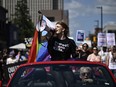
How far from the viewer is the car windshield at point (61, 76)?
22.6 ft

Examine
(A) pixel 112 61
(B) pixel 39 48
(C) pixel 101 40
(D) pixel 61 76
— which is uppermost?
(B) pixel 39 48

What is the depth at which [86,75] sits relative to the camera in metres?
7.00

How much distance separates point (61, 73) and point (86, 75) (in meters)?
0.40

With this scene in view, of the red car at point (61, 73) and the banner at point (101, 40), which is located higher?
the red car at point (61, 73)

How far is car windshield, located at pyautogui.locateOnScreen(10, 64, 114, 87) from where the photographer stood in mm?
6887

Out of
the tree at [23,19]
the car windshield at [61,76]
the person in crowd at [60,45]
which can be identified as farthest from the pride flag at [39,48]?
the tree at [23,19]

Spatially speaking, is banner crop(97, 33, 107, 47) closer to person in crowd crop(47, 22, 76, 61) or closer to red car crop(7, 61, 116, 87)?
person in crowd crop(47, 22, 76, 61)

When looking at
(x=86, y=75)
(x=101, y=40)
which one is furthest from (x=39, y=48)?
(x=101, y=40)

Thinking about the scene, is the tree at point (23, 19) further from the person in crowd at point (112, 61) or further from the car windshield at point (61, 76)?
the car windshield at point (61, 76)

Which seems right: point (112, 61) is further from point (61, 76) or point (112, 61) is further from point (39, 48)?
point (61, 76)

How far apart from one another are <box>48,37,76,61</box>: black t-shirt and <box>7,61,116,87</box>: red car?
2.02m

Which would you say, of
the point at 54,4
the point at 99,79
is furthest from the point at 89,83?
the point at 54,4

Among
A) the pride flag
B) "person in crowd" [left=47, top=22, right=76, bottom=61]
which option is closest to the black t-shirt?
"person in crowd" [left=47, top=22, right=76, bottom=61]

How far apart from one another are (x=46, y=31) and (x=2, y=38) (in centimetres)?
7163
